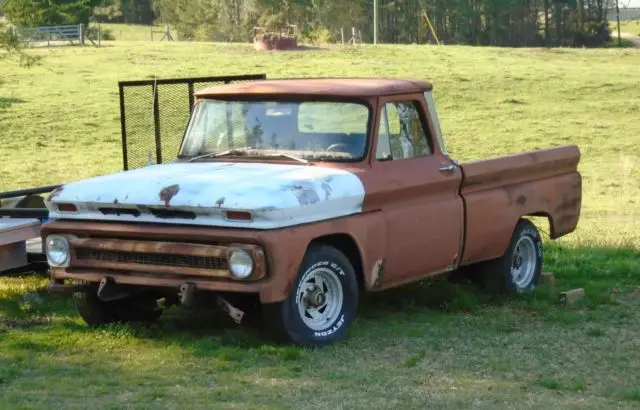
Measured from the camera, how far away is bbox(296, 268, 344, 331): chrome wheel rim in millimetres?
7676

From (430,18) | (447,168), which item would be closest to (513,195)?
(447,168)

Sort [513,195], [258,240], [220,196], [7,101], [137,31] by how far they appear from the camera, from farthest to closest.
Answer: [137,31], [7,101], [513,195], [220,196], [258,240]

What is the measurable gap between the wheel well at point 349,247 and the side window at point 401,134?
2.22 feet

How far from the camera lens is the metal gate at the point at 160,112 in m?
11.4

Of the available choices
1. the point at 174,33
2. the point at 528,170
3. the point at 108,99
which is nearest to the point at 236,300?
the point at 528,170

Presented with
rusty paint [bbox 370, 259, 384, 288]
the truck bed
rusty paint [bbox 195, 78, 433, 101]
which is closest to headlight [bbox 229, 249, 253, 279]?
rusty paint [bbox 370, 259, 384, 288]

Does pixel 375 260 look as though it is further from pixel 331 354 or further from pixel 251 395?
pixel 251 395

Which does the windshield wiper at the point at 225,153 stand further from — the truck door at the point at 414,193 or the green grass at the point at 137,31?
the green grass at the point at 137,31

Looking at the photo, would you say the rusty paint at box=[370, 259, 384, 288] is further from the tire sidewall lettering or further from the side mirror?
the side mirror

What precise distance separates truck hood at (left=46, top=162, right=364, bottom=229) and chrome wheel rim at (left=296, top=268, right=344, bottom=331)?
41 cm

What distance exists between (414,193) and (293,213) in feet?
4.31

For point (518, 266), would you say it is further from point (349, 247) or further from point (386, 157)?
point (349, 247)

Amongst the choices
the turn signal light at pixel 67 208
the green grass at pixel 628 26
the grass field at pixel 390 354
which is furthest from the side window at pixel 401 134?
the green grass at pixel 628 26

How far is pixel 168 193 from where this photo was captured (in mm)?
7480
